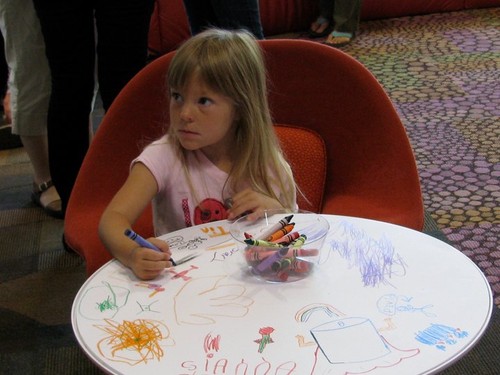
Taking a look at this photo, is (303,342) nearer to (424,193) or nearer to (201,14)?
(201,14)

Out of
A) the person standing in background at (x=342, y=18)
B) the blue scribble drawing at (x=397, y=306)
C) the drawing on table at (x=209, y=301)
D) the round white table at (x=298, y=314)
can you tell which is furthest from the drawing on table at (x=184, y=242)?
the person standing in background at (x=342, y=18)

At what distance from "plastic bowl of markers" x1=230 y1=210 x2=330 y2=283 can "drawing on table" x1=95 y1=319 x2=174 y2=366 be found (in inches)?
7.1

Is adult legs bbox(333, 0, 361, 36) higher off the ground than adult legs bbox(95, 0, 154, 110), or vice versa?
adult legs bbox(95, 0, 154, 110)

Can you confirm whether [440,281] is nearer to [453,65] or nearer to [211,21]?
[211,21]

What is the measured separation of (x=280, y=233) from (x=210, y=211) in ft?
1.06

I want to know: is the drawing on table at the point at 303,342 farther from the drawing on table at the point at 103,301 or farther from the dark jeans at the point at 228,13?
the dark jeans at the point at 228,13

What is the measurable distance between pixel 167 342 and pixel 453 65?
10.6ft

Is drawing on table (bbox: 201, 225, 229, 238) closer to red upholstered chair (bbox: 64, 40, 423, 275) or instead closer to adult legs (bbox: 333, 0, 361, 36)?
red upholstered chair (bbox: 64, 40, 423, 275)

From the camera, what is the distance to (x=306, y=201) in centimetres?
153

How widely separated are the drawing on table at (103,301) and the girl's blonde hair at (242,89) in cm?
39

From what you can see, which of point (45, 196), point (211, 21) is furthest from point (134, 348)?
point (45, 196)

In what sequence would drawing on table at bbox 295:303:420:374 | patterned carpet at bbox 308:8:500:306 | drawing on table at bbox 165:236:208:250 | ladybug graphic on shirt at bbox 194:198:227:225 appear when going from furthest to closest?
patterned carpet at bbox 308:8:500:306 → ladybug graphic on shirt at bbox 194:198:227:225 → drawing on table at bbox 165:236:208:250 → drawing on table at bbox 295:303:420:374

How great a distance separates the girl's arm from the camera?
0.98 m

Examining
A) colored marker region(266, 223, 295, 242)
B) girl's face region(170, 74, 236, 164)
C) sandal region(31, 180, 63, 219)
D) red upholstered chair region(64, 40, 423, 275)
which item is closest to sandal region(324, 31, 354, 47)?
sandal region(31, 180, 63, 219)
